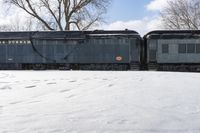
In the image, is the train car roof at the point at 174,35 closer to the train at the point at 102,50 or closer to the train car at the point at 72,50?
the train at the point at 102,50

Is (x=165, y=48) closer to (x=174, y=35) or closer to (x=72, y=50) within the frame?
(x=174, y=35)

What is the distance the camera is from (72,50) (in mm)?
24703

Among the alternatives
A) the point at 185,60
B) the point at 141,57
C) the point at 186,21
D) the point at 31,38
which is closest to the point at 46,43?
the point at 31,38

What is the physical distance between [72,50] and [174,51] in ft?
25.1

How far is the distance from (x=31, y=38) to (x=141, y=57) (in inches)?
338

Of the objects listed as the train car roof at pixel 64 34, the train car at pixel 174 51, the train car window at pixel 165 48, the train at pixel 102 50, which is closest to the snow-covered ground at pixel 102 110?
the train car at pixel 174 51

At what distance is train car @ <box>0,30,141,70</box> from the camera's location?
24281mm

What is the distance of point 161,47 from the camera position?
24.0m

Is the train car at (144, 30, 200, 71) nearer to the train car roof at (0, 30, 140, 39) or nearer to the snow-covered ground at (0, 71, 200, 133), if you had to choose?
the train car roof at (0, 30, 140, 39)

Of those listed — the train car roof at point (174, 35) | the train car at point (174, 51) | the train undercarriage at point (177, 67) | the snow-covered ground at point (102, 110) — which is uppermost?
the train car roof at point (174, 35)

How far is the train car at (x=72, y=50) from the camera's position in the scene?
79.7ft

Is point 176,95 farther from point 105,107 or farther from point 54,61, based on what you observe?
point 54,61

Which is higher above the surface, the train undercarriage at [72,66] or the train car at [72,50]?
the train car at [72,50]

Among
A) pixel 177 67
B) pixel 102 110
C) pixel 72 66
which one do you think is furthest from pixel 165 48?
pixel 102 110
